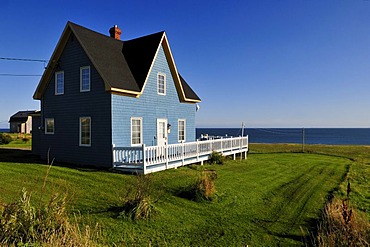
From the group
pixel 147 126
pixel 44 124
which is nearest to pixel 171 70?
pixel 147 126

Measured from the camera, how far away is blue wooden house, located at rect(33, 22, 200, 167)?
14.2 m

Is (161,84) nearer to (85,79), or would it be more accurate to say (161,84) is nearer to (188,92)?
(188,92)

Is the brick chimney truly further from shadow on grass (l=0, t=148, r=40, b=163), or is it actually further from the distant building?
the distant building

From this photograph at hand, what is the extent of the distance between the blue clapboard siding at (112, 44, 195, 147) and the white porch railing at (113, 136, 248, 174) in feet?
3.02

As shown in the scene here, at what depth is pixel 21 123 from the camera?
61.5 m

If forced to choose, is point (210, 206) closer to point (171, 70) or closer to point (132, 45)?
point (171, 70)

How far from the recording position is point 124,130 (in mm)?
14602

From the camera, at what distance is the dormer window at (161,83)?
17.2 m

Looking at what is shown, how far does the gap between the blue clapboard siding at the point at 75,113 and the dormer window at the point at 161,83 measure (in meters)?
3.96

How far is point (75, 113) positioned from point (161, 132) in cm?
515

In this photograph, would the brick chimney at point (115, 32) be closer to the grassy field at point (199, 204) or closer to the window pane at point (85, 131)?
the window pane at point (85, 131)

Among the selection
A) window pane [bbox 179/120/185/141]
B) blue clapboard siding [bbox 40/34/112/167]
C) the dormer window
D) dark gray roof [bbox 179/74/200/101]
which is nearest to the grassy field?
blue clapboard siding [bbox 40/34/112/167]

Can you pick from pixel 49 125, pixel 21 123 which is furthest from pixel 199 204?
pixel 21 123

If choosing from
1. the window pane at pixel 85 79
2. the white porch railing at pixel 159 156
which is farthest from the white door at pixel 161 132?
the window pane at pixel 85 79
